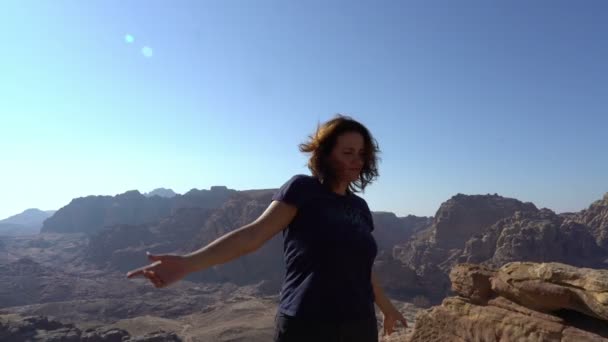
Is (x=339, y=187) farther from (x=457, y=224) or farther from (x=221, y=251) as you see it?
(x=457, y=224)

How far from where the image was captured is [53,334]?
26.1 meters

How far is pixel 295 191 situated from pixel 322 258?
0.33 m

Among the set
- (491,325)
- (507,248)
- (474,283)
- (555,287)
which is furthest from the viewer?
(507,248)

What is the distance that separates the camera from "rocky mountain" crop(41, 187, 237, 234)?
11556 cm

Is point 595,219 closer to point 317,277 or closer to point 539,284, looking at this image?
point 539,284

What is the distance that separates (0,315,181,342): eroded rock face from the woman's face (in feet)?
87.4

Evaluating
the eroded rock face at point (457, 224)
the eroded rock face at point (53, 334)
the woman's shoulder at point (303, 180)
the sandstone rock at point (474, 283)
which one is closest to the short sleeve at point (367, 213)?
the woman's shoulder at point (303, 180)

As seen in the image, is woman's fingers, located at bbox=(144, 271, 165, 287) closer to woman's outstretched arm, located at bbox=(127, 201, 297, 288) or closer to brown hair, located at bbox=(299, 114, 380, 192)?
woman's outstretched arm, located at bbox=(127, 201, 297, 288)

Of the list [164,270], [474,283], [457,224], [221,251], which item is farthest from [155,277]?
[457,224]

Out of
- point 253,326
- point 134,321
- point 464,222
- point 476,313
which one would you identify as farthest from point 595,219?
point 476,313

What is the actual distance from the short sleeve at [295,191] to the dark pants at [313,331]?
0.53 m

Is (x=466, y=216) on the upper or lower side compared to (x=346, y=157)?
lower

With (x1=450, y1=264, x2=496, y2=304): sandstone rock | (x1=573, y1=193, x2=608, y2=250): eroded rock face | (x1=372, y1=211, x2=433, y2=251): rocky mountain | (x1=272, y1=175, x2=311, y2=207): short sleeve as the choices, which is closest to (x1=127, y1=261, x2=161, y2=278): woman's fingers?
(x1=272, y1=175, x2=311, y2=207): short sleeve

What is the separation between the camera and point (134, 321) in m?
39.3
